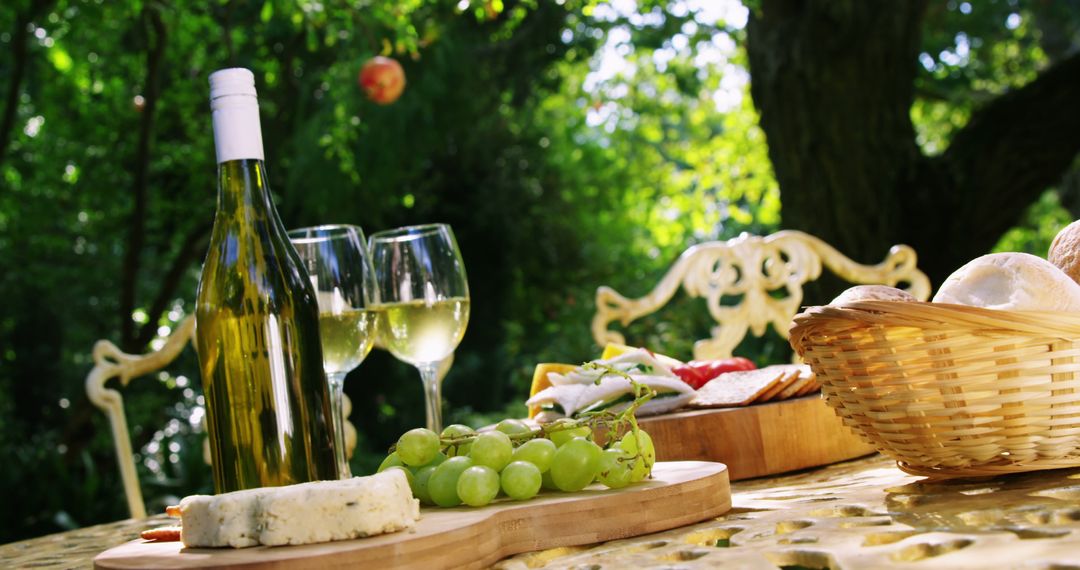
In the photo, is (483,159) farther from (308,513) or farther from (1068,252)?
(308,513)

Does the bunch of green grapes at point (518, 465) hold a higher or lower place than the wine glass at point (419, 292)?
lower

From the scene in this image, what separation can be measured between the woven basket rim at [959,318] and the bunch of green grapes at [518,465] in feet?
0.71

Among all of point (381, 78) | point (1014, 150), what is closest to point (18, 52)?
point (381, 78)

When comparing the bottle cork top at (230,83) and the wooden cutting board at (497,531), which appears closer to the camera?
the wooden cutting board at (497,531)

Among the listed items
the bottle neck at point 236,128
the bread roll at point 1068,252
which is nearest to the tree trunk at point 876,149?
the bread roll at point 1068,252

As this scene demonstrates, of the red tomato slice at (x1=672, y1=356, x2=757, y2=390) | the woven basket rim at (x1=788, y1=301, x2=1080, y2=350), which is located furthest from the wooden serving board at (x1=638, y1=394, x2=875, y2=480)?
the woven basket rim at (x1=788, y1=301, x2=1080, y2=350)

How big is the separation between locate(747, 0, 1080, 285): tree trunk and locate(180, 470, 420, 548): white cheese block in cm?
346

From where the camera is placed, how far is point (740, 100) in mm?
8648

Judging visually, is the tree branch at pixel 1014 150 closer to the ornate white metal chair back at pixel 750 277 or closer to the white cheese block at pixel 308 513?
the ornate white metal chair back at pixel 750 277

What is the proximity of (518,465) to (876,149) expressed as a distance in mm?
3412

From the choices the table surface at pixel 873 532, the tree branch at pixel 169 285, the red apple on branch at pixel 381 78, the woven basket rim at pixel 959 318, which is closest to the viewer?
the table surface at pixel 873 532

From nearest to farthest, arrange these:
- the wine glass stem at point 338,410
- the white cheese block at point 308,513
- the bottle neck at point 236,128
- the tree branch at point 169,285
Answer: the white cheese block at point 308,513
the bottle neck at point 236,128
the wine glass stem at point 338,410
the tree branch at point 169,285

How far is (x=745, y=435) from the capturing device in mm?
1283

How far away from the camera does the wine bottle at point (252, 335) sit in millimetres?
1047
